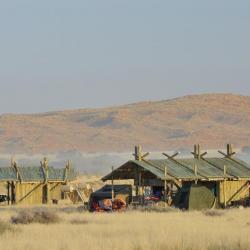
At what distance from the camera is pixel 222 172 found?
46938mm

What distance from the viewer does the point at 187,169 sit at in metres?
46.7

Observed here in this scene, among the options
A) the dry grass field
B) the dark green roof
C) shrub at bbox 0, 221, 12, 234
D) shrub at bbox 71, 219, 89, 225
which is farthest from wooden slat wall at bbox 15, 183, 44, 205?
shrub at bbox 0, 221, 12, 234

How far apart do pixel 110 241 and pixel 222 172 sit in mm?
24161

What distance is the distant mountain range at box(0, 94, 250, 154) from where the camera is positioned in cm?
16012

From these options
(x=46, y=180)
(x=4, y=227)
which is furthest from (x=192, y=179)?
(x=4, y=227)

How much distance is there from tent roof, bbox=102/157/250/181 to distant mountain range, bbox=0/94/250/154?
102951 millimetres

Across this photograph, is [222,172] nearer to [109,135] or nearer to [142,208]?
[142,208]

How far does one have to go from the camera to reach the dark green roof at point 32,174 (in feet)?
178

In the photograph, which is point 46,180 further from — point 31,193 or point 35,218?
point 35,218

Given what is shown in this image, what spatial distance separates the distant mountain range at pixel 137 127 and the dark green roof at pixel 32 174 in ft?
317

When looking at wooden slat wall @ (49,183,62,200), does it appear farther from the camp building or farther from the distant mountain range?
the distant mountain range

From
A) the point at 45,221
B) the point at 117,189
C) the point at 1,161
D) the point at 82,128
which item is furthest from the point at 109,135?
the point at 45,221

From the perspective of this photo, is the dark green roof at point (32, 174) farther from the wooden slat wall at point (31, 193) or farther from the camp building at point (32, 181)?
the wooden slat wall at point (31, 193)

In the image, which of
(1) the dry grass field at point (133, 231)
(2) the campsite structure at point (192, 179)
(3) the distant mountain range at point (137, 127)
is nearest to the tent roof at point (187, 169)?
(2) the campsite structure at point (192, 179)
